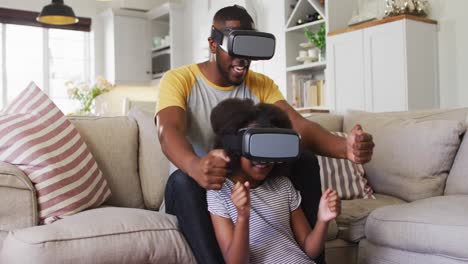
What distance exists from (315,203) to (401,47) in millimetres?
2398

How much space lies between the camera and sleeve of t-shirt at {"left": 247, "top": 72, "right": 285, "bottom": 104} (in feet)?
6.06

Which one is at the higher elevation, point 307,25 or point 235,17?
point 307,25

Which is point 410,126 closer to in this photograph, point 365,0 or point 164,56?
point 365,0

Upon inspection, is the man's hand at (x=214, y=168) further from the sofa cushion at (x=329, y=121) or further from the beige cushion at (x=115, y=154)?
the sofa cushion at (x=329, y=121)

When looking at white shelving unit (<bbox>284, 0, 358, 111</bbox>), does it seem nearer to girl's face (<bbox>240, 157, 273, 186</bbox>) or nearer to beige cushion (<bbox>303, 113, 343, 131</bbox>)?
beige cushion (<bbox>303, 113, 343, 131</bbox>)

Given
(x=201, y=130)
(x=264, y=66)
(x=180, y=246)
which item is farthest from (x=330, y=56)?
(x=180, y=246)

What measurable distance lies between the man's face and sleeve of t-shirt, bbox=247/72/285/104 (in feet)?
0.47

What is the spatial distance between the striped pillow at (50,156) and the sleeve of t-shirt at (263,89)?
1.90 feet

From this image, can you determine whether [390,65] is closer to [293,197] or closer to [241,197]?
[293,197]

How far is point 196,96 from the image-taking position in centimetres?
175

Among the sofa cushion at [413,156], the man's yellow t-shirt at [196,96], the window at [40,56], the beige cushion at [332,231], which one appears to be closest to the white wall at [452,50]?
the sofa cushion at [413,156]

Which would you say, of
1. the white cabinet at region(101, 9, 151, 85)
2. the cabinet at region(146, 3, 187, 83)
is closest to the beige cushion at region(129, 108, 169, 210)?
the cabinet at region(146, 3, 187, 83)

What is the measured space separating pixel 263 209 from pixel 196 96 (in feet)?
1.48

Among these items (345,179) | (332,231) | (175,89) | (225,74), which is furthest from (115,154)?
(345,179)
